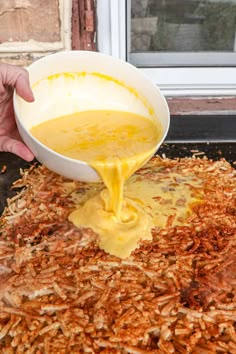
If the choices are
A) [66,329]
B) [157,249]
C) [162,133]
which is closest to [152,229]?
[157,249]

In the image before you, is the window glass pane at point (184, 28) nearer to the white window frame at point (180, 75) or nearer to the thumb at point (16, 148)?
the white window frame at point (180, 75)

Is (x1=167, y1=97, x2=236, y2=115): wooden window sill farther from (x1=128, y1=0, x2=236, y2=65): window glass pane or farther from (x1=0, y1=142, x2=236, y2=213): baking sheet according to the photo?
(x1=0, y1=142, x2=236, y2=213): baking sheet

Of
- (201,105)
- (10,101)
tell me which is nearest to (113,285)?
(10,101)

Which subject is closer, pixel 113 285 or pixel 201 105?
pixel 113 285

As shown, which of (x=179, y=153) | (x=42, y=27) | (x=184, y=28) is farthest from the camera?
(x=184, y=28)

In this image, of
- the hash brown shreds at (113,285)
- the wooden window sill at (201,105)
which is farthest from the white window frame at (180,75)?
the hash brown shreds at (113,285)

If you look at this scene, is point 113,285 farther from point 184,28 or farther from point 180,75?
point 184,28
